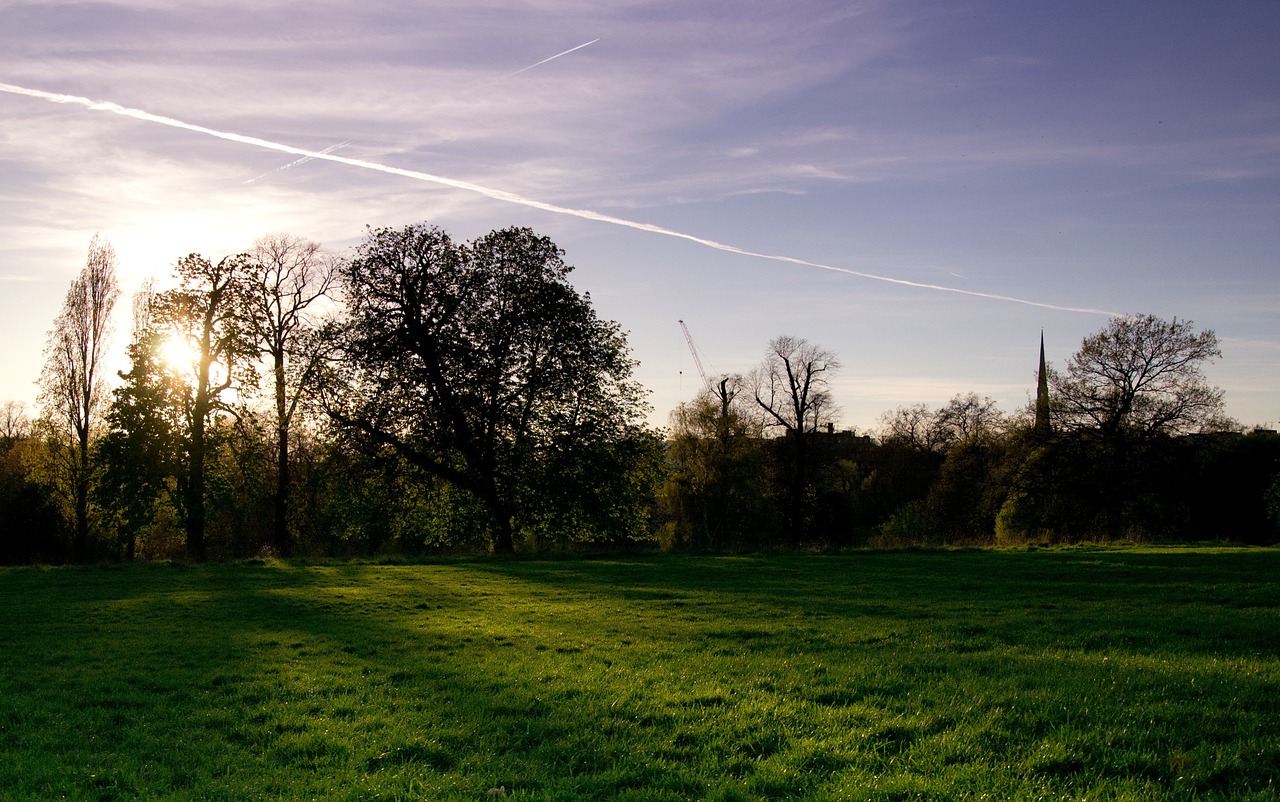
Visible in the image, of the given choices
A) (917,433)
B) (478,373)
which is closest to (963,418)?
(917,433)

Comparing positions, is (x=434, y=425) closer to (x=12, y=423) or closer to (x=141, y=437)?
(x=141, y=437)

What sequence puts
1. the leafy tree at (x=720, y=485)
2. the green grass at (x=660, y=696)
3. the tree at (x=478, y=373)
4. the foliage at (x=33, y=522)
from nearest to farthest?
the green grass at (x=660, y=696)
the tree at (x=478, y=373)
the foliage at (x=33, y=522)
the leafy tree at (x=720, y=485)

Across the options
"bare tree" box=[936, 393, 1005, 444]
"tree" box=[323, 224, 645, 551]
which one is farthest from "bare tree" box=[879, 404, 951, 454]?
"tree" box=[323, 224, 645, 551]

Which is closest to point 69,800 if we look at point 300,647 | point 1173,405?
point 300,647

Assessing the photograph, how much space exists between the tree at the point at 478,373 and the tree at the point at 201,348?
781 centimetres

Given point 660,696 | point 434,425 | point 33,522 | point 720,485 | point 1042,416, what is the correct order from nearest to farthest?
point 660,696 < point 434,425 < point 33,522 < point 1042,416 < point 720,485

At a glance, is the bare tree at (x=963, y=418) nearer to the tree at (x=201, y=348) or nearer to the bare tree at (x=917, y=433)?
the bare tree at (x=917, y=433)

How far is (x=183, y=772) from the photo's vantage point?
25.9ft

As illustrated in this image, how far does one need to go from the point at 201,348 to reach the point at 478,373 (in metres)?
16.2

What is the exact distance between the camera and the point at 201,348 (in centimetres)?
4303

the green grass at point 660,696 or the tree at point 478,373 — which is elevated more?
the tree at point 478,373

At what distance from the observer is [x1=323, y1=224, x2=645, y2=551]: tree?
39125 mm

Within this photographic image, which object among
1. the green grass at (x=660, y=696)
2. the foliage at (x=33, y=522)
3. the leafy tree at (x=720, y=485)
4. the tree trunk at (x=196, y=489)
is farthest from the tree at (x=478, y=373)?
the leafy tree at (x=720, y=485)

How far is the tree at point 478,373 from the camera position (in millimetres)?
39125
